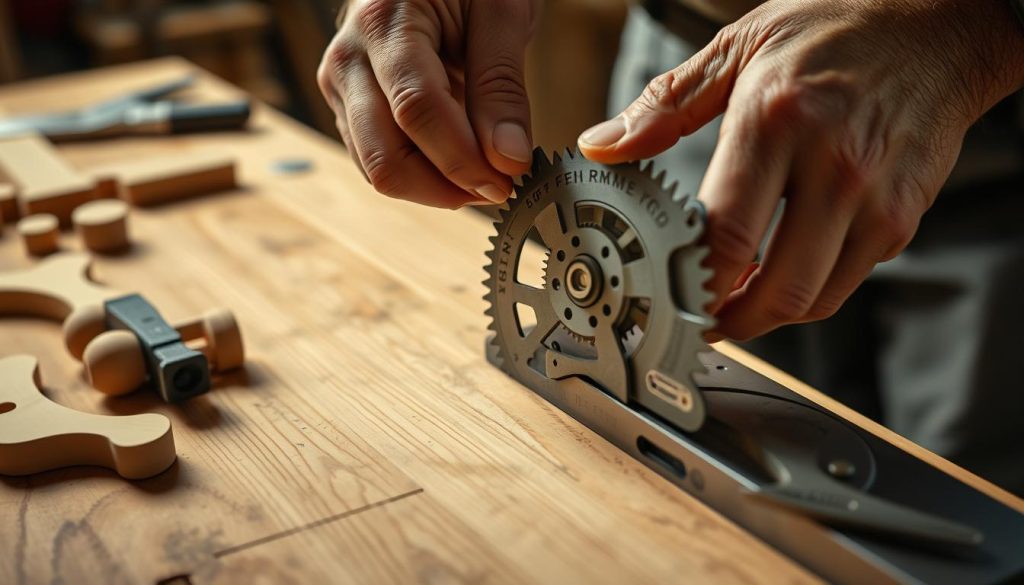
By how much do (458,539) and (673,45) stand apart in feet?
3.96

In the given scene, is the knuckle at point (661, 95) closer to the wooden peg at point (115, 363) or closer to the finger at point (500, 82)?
the finger at point (500, 82)

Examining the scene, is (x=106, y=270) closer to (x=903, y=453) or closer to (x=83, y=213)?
(x=83, y=213)

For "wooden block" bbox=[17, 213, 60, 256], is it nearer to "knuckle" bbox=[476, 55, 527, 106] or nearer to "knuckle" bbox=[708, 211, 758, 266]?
"knuckle" bbox=[476, 55, 527, 106]

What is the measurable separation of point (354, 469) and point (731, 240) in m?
0.39

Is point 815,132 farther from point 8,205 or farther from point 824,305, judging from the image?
point 8,205

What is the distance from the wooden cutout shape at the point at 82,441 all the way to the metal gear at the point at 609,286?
1.15 feet

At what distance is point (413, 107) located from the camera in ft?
3.31

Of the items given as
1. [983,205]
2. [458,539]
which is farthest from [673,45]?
[458,539]

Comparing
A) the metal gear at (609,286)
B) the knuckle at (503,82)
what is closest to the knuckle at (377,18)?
the knuckle at (503,82)

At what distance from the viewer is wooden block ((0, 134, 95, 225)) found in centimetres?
151

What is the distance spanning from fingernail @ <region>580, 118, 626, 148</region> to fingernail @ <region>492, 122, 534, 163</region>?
11 centimetres

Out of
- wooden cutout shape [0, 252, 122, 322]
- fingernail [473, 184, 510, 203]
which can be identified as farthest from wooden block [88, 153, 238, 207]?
fingernail [473, 184, 510, 203]

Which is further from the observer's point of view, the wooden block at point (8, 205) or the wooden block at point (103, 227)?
the wooden block at point (8, 205)

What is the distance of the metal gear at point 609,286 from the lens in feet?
2.64
